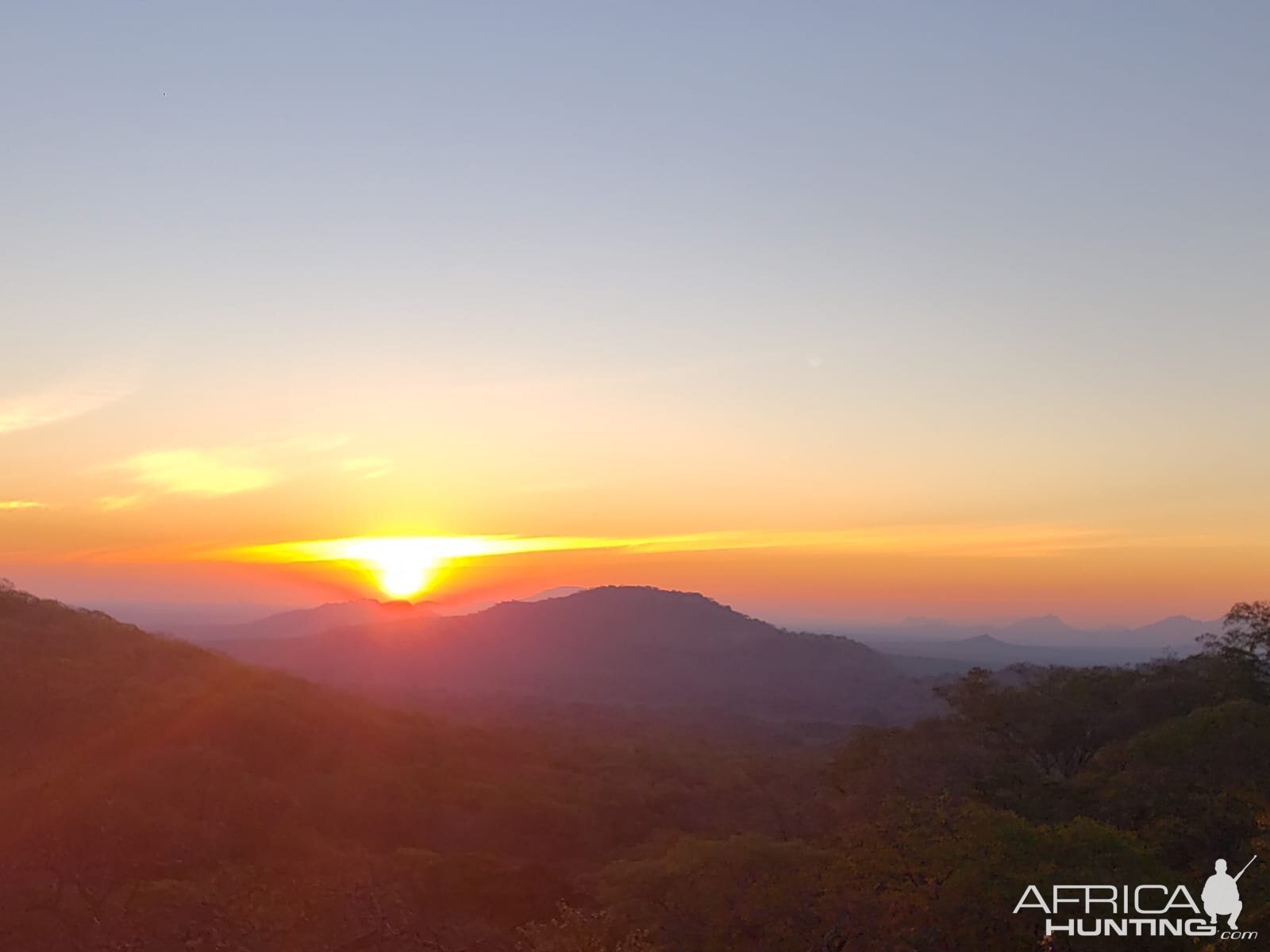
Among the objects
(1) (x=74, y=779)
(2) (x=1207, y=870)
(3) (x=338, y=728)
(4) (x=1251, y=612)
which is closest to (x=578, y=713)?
(3) (x=338, y=728)

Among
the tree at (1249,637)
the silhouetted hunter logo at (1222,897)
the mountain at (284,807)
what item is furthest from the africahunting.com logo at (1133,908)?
the tree at (1249,637)

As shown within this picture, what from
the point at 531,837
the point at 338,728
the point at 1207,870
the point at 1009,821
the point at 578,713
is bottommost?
the point at 578,713

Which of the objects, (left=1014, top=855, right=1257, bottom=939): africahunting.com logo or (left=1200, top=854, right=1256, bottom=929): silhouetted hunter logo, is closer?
(left=1200, top=854, right=1256, bottom=929): silhouetted hunter logo

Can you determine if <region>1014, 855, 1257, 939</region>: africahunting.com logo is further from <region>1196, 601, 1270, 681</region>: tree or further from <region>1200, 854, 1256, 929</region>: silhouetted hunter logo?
<region>1196, 601, 1270, 681</region>: tree

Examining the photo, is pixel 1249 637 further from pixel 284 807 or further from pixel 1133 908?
pixel 284 807

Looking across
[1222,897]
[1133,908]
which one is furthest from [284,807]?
[1222,897]

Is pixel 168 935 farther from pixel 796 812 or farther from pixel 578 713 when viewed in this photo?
pixel 578 713

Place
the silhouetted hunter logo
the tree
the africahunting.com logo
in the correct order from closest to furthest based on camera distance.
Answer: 1. the silhouetted hunter logo
2. the africahunting.com logo
3. the tree

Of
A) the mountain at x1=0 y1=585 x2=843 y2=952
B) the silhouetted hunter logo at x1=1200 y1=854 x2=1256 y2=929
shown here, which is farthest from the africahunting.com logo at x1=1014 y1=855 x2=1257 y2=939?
the mountain at x1=0 y1=585 x2=843 y2=952
